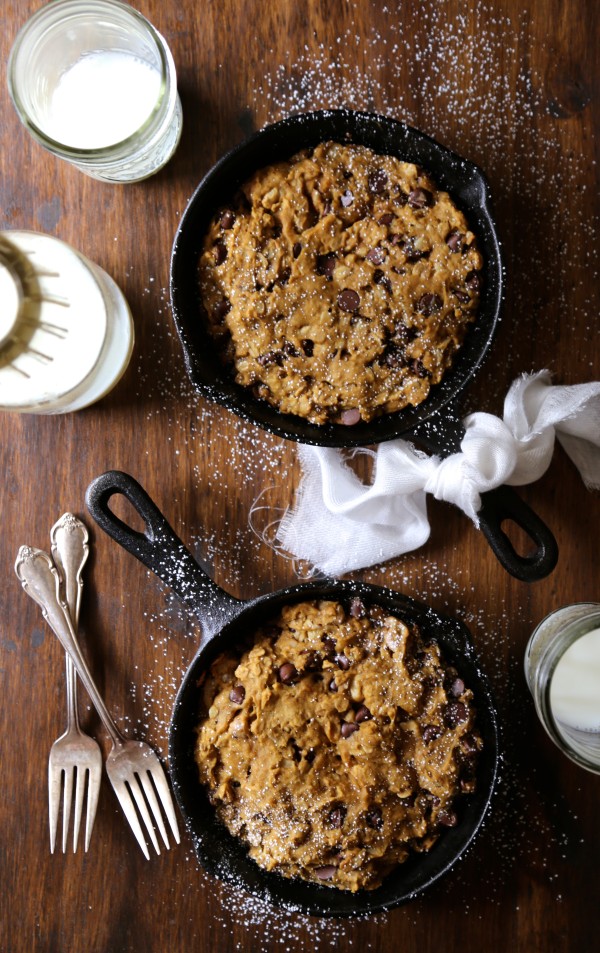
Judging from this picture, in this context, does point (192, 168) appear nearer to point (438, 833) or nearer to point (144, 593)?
point (144, 593)

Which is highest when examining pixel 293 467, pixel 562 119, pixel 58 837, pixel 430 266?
pixel 562 119

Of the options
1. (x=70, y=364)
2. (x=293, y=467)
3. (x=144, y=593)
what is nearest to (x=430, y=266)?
(x=293, y=467)

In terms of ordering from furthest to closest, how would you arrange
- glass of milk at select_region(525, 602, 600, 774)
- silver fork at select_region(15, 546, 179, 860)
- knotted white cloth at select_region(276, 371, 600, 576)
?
silver fork at select_region(15, 546, 179, 860), knotted white cloth at select_region(276, 371, 600, 576), glass of milk at select_region(525, 602, 600, 774)

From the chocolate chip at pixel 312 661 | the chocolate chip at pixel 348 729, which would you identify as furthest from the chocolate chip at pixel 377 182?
the chocolate chip at pixel 348 729

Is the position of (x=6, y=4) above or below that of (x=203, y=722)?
above

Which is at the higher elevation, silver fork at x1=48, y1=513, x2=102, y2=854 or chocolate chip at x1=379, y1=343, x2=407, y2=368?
chocolate chip at x1=379, y1=343, x2=407, y2=368

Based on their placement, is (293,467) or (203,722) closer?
(203,722)

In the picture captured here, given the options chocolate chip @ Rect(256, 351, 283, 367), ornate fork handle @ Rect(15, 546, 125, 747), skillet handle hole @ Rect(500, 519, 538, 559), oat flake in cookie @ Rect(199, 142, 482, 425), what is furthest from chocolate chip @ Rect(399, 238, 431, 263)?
ornate fork handle @ Rect(15, 546, 125, 747)

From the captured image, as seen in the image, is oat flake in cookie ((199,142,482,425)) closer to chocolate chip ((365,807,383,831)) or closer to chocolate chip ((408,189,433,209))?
chocolate chip ((408,189,433,209))
